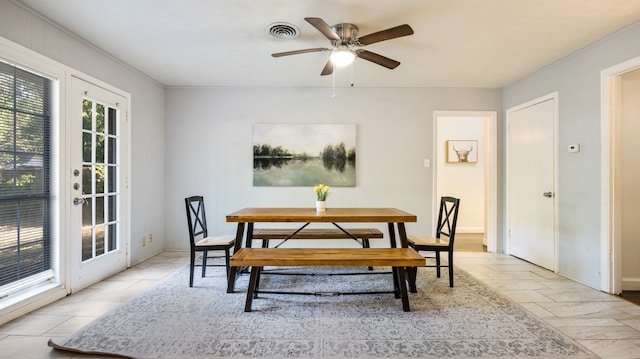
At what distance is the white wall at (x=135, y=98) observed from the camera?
7.62 ft

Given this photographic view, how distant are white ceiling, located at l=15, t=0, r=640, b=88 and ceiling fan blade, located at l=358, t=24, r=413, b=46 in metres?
0.24

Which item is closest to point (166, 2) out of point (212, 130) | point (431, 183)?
point (212, 130)

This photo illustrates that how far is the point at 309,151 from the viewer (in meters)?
4.29

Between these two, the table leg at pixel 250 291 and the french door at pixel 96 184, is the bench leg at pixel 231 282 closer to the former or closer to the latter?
the table leg at pixel 250 291

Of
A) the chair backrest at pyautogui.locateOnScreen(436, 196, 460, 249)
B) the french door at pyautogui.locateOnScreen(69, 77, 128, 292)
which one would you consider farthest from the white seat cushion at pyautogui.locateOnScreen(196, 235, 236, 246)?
the chair backrest at pyautogui.locateOnScreen(436, 196, 460, 249)

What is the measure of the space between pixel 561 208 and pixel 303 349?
3.25 m

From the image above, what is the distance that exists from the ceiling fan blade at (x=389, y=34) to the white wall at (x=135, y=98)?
8.57ft

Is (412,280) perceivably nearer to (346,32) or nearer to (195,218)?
(346,32)

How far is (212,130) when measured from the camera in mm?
4336

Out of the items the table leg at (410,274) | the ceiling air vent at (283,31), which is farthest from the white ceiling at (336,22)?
the table leg at (410,274)

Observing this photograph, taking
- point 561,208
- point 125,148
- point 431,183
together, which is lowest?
point 561,208

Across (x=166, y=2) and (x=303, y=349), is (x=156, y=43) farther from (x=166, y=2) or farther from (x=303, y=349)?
(x=303, y=349)

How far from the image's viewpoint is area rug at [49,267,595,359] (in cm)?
184

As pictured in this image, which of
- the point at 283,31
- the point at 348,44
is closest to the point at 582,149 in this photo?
the point at 348,44
